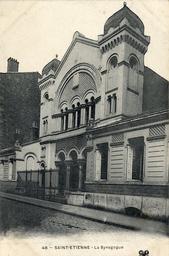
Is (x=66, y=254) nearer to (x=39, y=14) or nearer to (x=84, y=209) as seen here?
(x=84, y=209)

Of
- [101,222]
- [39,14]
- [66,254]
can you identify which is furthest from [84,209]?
[39,14]

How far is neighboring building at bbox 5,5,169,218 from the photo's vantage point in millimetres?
3123

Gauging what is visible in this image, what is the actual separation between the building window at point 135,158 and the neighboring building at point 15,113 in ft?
3.81

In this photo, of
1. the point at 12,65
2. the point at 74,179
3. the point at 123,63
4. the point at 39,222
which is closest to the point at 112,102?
the point at 123,63

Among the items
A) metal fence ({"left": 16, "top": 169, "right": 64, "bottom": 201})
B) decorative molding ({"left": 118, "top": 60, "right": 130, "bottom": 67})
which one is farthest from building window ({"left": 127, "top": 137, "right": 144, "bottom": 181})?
decorative molding ({"left": 118, "top": 60, "right": 130, "bottom": 67})

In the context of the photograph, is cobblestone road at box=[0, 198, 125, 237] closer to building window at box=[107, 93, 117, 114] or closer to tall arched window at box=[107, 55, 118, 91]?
building window at box=[107, 93, 117, 114]

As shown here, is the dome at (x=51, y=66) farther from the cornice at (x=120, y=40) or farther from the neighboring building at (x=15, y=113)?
the cornice at (x=120, y=40)

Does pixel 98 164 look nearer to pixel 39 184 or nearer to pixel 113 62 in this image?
pixel 39 184

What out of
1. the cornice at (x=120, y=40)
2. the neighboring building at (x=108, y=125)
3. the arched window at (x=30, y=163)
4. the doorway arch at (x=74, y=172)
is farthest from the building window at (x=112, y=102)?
the arched window at (x=30, y=163)

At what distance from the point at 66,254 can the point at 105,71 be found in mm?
2250

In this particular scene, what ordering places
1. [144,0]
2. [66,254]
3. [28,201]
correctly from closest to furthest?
1. [66,254]
2. [144,0]
3. [28,201]

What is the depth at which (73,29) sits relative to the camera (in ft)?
10.6

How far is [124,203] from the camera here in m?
3.22

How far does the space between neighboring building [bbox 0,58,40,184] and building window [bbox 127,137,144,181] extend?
3.81 ft
